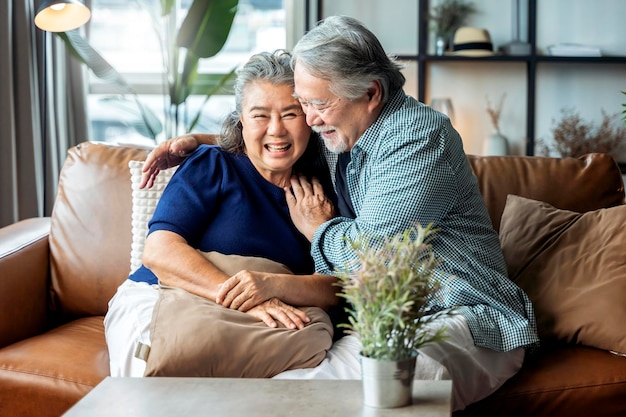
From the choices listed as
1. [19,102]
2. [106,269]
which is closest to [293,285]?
[106,269]

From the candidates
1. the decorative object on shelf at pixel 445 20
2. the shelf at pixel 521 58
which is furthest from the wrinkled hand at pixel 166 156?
the decorative object on shelf at pixel 445 20

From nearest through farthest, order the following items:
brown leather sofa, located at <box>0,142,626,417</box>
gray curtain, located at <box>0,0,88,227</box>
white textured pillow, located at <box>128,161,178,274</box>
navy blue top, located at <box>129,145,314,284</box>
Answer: navy blue top, located at <box>129,145,314,284</box>
brown leather sofa, located at <box>0,142,626,417</box>
white textured pillow, located at <box>128,161,178,274</box>
gray curtain, located at <box>0,0,88,227</box>

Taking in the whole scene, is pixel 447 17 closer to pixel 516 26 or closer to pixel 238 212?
pixel 516 26

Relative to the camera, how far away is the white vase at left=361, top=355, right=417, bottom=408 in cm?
129

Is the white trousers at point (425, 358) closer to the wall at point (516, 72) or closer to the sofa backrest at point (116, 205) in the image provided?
the sofa backrest at point (116, 205)

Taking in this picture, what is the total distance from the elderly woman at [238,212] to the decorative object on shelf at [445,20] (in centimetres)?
294

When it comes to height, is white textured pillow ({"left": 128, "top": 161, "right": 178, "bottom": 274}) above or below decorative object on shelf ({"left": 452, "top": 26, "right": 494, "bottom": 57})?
below

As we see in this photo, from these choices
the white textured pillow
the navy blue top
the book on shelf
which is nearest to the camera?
the navy blue top

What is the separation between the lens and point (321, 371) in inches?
70.4

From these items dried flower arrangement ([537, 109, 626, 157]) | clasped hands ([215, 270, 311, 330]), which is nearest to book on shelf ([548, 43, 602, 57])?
dried flower arrangement ([537, 109, 626, 157])

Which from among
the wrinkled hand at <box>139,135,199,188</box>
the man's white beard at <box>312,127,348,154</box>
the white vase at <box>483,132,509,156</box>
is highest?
the man's white beard at <box>312,127,348,154</box>

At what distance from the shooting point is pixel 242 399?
4.49 feet

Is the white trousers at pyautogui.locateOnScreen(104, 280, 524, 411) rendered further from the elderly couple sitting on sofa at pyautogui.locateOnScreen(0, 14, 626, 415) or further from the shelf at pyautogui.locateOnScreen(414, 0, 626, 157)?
the shelf at pyautogui.locateOnScreen(414, 0, 626, 157)

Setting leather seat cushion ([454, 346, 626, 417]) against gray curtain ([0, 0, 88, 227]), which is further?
Result: gray curtain ([0, 0, 88, 227])
